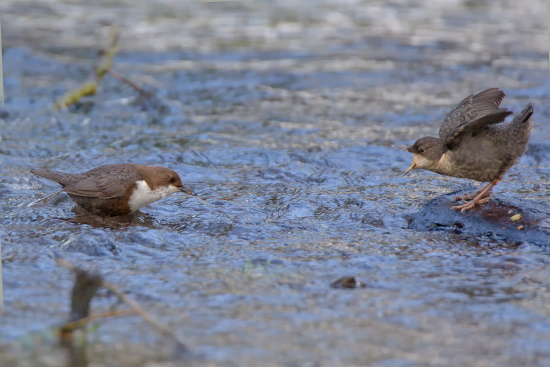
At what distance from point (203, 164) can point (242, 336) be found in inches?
167

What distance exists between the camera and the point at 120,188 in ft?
19.8

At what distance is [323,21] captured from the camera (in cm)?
1478

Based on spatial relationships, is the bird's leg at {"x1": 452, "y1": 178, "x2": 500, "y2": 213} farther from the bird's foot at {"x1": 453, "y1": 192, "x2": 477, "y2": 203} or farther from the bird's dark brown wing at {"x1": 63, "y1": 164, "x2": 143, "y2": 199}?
the bird's dark brown wing at {"x1": 63, "y1": 164, "x2": 143, "y2": 199}

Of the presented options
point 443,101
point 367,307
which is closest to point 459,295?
point 367,307

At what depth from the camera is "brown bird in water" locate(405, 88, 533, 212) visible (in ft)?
18.7

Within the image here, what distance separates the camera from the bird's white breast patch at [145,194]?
603 centimetres

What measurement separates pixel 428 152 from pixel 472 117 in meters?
0.47

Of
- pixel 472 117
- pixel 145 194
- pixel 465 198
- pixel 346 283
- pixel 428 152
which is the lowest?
pixel 145 194

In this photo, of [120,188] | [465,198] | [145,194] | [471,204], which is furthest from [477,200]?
[120,188]

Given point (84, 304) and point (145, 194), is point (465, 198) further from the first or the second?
point (84, 304)

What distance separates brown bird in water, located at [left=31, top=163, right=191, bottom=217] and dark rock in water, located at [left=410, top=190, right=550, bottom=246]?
1.98 meters

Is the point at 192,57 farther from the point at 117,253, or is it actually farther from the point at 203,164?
the point at 117,253

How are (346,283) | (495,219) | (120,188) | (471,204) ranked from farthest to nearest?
(120,188), (471,204), (495,219), (346,283)

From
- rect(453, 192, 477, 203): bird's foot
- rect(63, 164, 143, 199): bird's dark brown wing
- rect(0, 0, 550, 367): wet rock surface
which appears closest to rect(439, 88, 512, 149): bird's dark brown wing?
rect(453, 192, 477, 203): bird's foot
